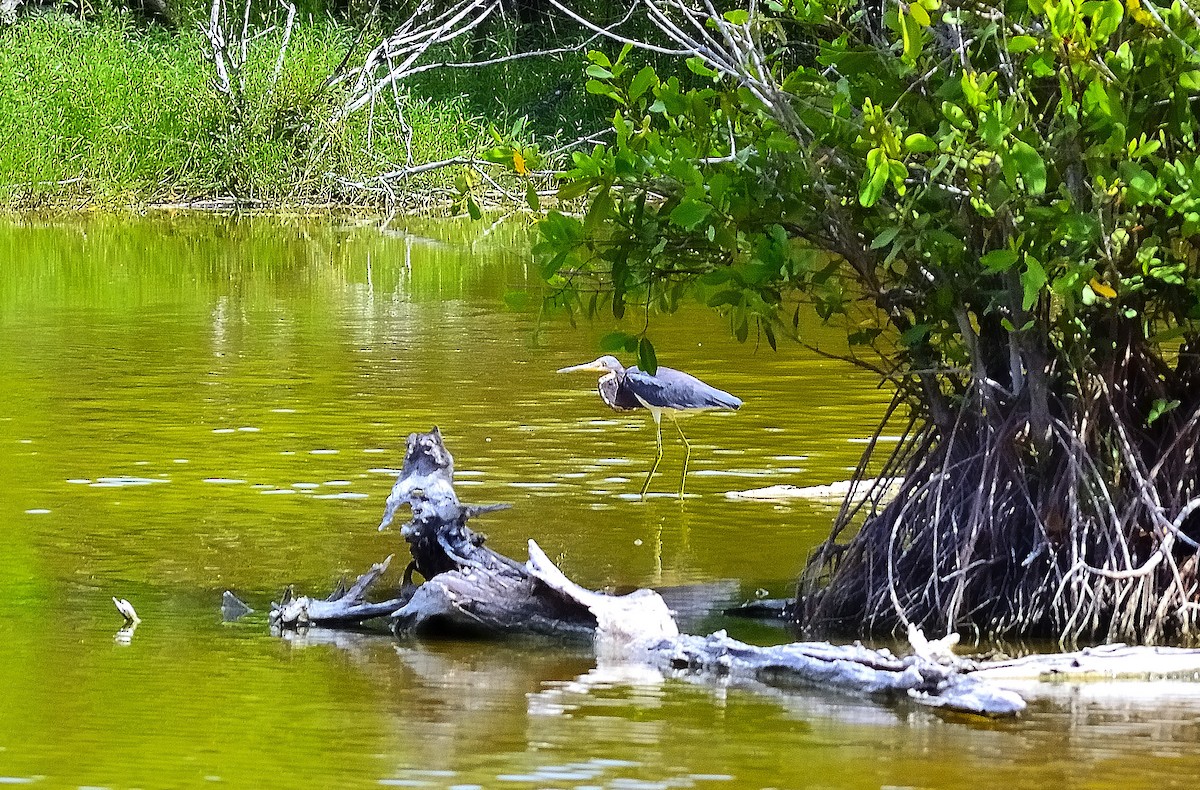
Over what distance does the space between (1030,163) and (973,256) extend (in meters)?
0.67

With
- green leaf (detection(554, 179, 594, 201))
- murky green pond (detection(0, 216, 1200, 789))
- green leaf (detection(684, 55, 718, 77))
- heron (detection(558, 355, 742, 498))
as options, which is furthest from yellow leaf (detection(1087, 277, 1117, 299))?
heron (detection(558, 355, 742, 498))

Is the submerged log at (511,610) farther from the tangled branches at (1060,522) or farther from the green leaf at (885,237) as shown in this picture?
the green leaf at (885,237)

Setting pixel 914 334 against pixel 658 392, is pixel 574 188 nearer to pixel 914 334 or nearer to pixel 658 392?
pixel 914 334

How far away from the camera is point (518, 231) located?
1081 inches

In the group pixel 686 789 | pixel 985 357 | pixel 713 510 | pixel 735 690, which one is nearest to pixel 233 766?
pixel 686 789

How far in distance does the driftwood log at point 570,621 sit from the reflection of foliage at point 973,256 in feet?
1.78

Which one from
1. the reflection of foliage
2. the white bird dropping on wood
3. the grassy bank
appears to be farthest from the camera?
the grassy bank

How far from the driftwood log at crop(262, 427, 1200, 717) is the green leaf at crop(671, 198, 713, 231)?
1033 mm

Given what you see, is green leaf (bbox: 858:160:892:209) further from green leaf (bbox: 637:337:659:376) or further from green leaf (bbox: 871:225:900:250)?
green leaf (bbox: 637:337:659:376)

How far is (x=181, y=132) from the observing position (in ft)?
89.8

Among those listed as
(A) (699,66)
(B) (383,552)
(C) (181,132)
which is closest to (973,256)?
(A) (699,66)

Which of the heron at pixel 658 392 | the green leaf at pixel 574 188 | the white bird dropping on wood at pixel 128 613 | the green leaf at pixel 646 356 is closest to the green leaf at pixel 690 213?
the green leaf at pixel 574 188

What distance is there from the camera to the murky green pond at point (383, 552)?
5301 millimetres

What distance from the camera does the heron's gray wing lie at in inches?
367
